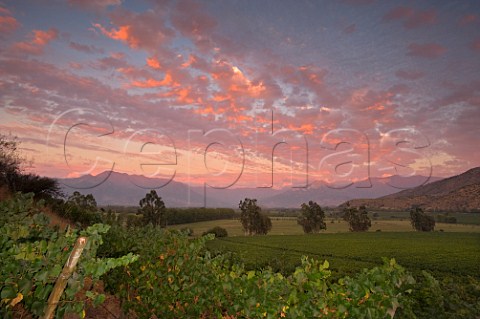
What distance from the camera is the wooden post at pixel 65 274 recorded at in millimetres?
3053

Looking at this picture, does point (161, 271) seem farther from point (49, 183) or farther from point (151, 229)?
point (49, 183)

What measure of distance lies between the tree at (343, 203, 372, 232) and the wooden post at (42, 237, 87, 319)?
153964 millimetres

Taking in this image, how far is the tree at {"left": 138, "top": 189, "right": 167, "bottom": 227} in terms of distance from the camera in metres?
120

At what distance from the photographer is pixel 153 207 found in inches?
4793

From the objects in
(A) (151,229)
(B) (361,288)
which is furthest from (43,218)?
(B) (361,288)

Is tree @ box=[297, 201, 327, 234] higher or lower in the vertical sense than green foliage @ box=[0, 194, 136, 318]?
lower

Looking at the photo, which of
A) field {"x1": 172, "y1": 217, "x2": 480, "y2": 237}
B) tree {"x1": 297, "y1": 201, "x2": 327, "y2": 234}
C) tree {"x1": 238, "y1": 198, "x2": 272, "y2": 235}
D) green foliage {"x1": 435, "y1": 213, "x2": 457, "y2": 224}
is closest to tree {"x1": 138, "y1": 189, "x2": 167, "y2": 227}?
field {"x1": 172, "y1": 217, "x2": 480, "y2": 237}

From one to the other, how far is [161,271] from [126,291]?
7.46ft

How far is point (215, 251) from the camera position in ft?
23.3

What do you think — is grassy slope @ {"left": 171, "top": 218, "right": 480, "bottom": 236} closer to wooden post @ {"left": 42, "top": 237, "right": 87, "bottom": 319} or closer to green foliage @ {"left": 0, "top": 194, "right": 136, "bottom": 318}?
green foliage @ {"left": 0, "top": 194, "right": 136, "bottom": 318}

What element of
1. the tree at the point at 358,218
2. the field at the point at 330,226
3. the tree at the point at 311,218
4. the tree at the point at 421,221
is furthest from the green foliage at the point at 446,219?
the tree at the point at 311,218

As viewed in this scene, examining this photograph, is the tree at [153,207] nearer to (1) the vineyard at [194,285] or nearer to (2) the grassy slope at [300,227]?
(2) the grassy slope at [300,227]

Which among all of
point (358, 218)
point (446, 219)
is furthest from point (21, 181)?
point (446, 219)

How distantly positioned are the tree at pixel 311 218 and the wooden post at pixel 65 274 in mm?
144934
